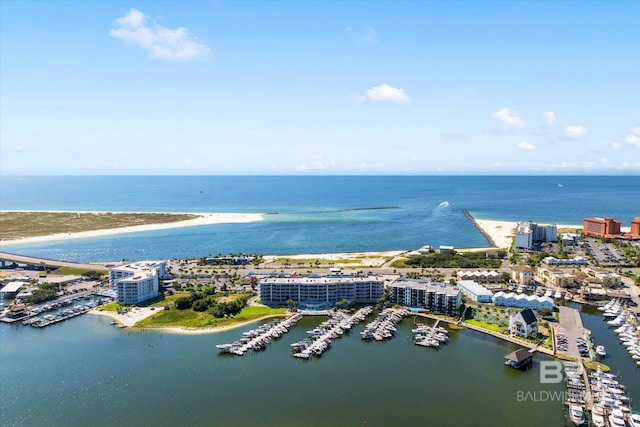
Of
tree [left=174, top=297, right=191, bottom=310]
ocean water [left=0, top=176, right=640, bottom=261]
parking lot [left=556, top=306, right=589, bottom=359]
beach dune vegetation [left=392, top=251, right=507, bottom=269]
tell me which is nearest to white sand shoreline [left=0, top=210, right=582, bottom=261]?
ocean water [left=0, top=176, right=640, bottom=261]

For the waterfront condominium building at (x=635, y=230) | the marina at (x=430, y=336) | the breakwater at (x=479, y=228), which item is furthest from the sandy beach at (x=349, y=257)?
the waterfront condominium building at (x=635, y=230)

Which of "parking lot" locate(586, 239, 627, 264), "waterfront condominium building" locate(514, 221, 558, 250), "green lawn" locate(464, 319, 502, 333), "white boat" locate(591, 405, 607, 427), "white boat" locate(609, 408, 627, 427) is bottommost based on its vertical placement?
"white boat" locate(591, 405, 607, 427)

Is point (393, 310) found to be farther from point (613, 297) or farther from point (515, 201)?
point (515, 201)

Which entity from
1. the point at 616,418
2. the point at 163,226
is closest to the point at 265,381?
the point at 616,418

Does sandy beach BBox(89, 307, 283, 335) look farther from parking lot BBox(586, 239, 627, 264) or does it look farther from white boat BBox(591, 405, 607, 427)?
Answer: parking lot BBox(586, 239, 627, 264)

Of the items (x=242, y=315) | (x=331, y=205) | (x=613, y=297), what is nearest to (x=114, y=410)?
(x=242, y=315)

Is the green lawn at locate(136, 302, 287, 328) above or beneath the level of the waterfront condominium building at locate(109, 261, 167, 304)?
beneath

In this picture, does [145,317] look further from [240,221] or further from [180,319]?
[240,221]
